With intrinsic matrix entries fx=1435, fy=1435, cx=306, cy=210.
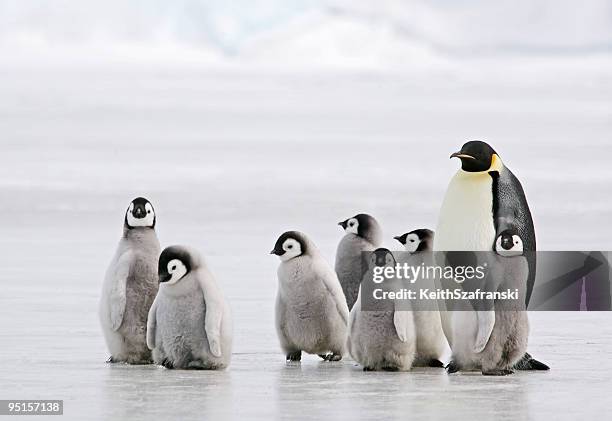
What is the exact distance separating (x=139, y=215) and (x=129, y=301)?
0.40 metres

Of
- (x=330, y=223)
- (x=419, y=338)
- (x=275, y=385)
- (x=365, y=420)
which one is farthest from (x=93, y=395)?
(x=330, y=223)

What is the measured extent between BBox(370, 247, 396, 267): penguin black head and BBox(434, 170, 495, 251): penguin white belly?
1.72 ft

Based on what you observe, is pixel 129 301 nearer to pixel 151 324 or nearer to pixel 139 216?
pixel 151 324

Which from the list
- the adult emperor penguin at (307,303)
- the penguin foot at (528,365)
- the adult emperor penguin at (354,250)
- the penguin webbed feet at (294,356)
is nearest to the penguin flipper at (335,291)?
the adult emperor penguin at (307,303)

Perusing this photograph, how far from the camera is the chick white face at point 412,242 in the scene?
6566 millimetres

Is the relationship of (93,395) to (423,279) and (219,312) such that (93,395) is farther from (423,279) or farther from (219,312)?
(423,279)

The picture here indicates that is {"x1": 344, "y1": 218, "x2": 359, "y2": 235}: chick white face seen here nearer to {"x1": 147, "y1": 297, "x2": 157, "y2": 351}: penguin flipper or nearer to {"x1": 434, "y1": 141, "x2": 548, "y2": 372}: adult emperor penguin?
{"x1": 434, "y1": 141, "x2": 548, "y2": 372}: adult emperor penguin

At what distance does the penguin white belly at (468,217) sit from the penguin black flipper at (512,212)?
3 centimetres

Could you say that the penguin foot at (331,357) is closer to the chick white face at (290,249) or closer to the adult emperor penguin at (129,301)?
the chick white face at (290,249)

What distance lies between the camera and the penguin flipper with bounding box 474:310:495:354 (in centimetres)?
589

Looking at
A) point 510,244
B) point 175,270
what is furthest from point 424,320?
point 175,270

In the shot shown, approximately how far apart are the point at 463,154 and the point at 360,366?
1.13 metres

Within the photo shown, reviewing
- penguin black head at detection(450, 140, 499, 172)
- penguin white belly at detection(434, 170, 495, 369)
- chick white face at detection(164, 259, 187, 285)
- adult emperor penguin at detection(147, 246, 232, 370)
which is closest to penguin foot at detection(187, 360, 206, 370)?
adult emperor penguin at detection(147, 246, 232, 370)

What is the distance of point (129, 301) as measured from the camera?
6.35 meters
